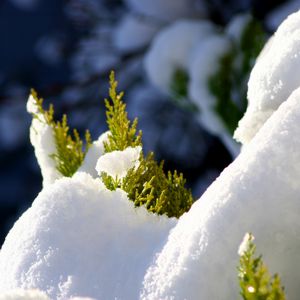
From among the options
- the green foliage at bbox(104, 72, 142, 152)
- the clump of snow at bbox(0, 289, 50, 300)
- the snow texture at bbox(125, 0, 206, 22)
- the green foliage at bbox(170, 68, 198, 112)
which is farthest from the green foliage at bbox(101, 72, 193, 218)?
the snow texture at bbox(125, 0, 206, 22)

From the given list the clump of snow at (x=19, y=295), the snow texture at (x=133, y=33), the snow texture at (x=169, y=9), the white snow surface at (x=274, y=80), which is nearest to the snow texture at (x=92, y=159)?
the white snow surface at (x=274, y=80)

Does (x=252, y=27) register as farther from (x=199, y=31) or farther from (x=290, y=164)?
(x=290, y=164)

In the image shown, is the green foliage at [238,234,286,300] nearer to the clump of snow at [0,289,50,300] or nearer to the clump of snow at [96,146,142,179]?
the clump of snow at [0,289,50,300]

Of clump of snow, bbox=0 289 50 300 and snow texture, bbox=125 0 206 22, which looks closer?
clump of snow, bbox=0 289 50 300

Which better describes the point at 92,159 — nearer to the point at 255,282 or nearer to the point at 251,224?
the point at 251,224

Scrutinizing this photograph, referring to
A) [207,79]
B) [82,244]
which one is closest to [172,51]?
[207,79]
